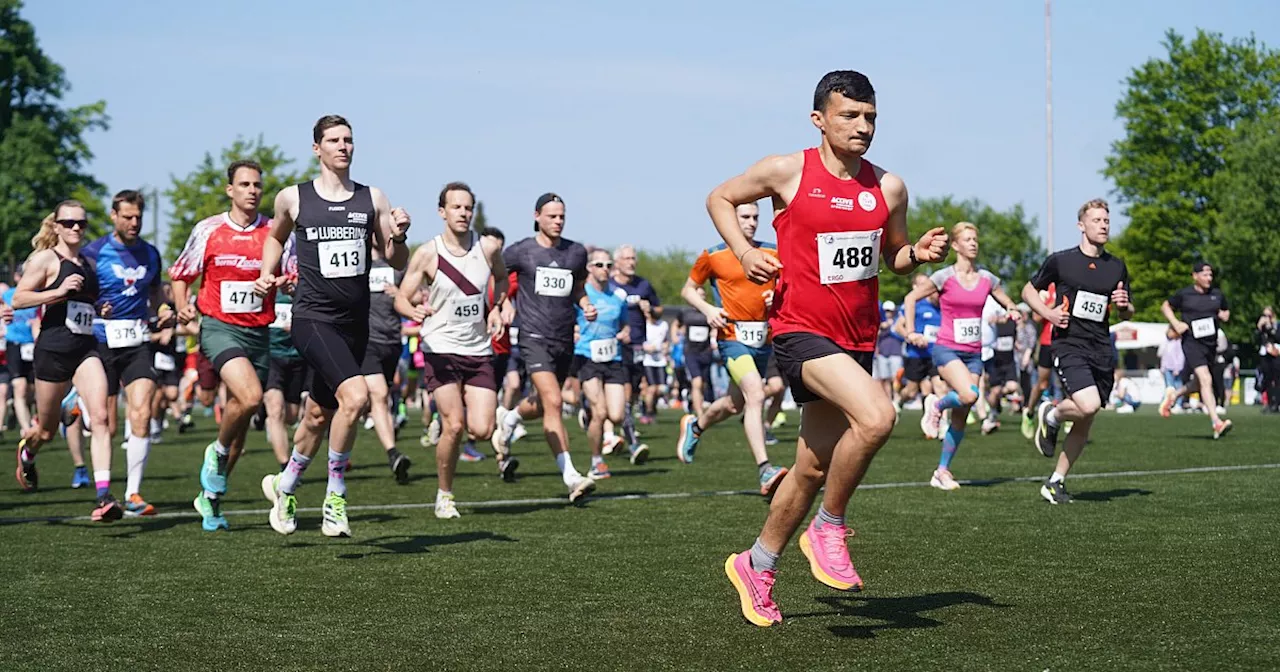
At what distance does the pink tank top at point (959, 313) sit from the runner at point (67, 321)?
23.2 feet

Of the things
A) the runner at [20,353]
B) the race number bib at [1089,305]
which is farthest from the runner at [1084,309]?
the runner at [20,353]

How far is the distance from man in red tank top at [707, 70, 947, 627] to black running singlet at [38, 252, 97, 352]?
6202 mm

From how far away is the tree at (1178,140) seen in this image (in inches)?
2552

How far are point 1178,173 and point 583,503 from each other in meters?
58.5

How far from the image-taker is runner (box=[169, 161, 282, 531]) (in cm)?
1023

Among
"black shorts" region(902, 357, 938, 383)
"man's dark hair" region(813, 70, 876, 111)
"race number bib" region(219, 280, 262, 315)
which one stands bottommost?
"black shorts" region(902, 357, 938, 383)

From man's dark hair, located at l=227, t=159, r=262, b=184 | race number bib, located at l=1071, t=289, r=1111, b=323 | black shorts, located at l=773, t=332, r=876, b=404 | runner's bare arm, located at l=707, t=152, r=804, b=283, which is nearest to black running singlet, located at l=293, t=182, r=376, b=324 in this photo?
man's dark hair, located at l=227, t=159, r=262, b=184

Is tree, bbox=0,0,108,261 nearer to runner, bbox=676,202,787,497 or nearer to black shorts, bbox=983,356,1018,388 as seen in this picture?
black shorts, bbox=983,356,1018,388

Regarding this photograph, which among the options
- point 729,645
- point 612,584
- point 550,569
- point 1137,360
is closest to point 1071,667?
point 729,645

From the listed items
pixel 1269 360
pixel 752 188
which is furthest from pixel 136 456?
pixel 1269 360

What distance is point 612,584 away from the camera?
7.52 metres

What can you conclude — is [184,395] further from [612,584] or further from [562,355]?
[612,584]

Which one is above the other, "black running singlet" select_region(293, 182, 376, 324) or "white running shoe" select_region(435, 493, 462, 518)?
"black running singlet" select_region(293, 182, 376, 324)

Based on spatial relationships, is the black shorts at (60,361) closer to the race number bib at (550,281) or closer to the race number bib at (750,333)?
the race number bib at (550,281)
